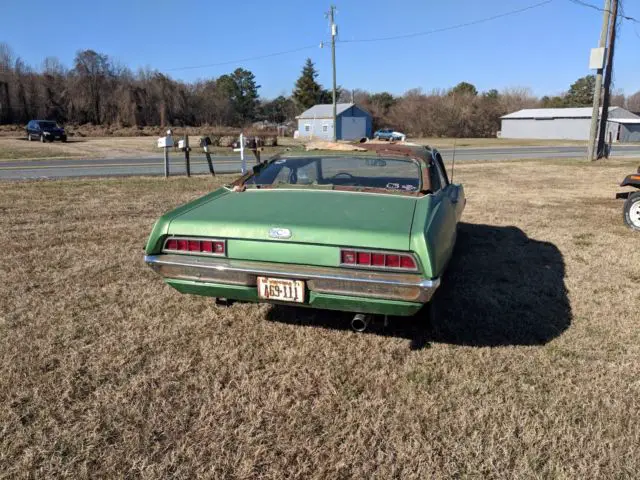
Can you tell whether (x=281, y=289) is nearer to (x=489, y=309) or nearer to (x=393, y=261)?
(x=393, y=261)

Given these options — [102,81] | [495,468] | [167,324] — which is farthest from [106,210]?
[102,81]

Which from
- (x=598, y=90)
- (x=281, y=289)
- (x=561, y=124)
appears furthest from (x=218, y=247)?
(x=561, y=124)

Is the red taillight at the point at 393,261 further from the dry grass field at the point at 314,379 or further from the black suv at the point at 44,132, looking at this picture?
the black suv at the point at 44,132

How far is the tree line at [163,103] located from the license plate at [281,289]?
56089 millimetres

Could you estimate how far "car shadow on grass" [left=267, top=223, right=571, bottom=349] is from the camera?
372cm

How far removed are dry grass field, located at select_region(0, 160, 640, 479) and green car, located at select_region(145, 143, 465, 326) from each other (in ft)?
1.56

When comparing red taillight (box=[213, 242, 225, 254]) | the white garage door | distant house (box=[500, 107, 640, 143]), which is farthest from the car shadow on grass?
distant house (box=[500, 107, 640, 143])

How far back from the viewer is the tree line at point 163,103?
5292 cm

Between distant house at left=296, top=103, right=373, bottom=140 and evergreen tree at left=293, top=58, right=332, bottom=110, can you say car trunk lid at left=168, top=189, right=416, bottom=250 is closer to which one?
distant house at left=296, top=103, right=373, bottom=140

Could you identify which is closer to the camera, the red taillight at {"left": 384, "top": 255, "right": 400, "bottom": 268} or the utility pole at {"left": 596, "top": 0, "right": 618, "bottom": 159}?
the red taillight at {"left": 384, "top": 255, "right": 400, "bottom": 268}

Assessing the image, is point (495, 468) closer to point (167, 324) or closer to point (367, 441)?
point (367, 441)

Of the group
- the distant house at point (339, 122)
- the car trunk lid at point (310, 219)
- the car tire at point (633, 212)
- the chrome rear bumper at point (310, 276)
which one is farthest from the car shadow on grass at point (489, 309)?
the distant house at point (339, 122)

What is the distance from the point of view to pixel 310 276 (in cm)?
305

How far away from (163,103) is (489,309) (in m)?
Answer: 58.7
